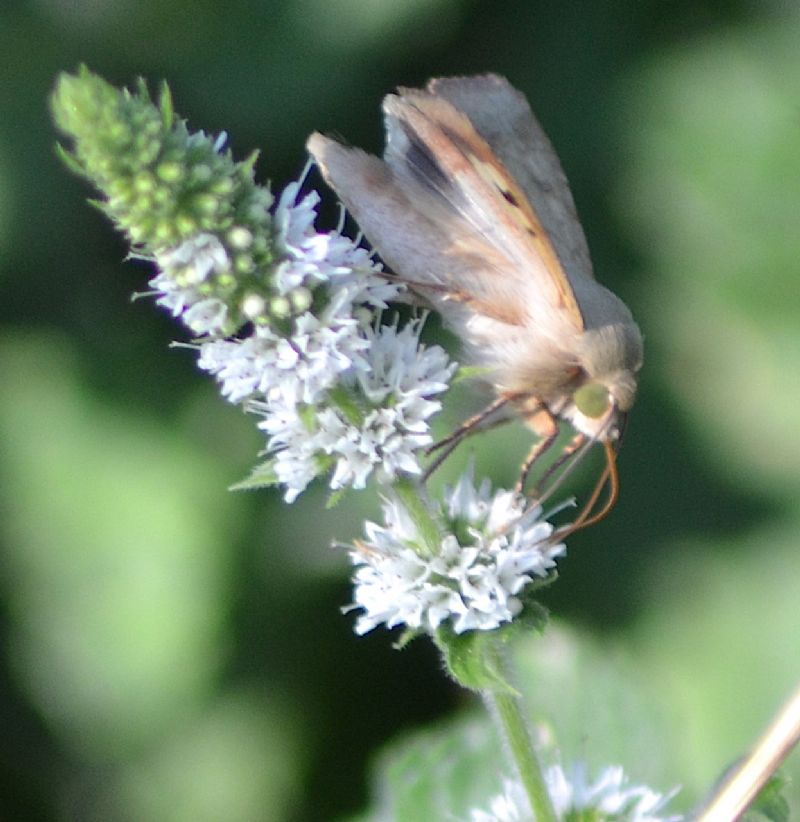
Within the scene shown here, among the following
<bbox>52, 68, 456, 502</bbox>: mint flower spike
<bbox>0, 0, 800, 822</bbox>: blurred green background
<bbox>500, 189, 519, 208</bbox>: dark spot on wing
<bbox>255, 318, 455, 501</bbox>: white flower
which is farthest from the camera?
<bbox>0, 0, 800, 822</bbox>: blurred green background

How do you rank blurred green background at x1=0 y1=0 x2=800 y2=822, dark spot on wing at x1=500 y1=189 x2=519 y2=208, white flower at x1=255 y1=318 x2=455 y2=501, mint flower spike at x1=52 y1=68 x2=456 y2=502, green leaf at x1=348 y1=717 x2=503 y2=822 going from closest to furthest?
mint flower spike at x1=52 y1=68 x2=456 y2=502 < white flower at x1=255 y1=318 x2=455 y2=501 < dark spot on wing at x1=500 y1=189 x2=519 y2=208 < green leaf at x1=348 y1=717 x2=503 y2=822 < blurred green background at x1=0 y1=0 x2=800 y2=822

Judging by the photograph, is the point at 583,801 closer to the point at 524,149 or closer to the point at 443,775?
the point at 443,775

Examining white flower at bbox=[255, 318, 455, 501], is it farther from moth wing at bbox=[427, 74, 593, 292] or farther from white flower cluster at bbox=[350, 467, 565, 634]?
moth wing at bbox=[427, 74, 593, 292]

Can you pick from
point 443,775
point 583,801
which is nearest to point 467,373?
point 583,801

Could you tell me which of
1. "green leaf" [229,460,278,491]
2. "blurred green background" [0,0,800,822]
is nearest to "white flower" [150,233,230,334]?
"green leaf" [229,460,278,491]

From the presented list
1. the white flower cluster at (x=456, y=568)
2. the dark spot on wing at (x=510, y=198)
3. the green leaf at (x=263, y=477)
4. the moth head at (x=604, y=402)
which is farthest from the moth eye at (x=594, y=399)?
the green leaf at (x=263, y=477)

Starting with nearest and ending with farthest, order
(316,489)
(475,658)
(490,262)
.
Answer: (475,658), (490,262), (316,489)

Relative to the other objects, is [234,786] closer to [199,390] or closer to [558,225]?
[199,390]
